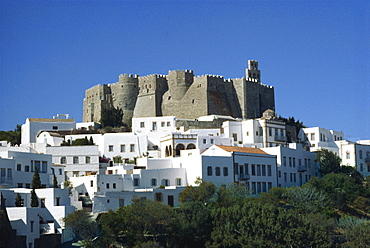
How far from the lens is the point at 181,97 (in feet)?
286

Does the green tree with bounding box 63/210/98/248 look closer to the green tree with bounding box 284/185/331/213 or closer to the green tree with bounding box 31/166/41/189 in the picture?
the green tree with bounding box 31/166/41/189

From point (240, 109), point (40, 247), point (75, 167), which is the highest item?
point (240, 109)

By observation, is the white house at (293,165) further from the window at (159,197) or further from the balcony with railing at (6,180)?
the balcony with railing at (6,180)

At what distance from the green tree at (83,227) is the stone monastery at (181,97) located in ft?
133

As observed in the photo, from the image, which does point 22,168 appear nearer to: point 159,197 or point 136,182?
point 136,182

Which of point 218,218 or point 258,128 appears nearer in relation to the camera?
point 218,218

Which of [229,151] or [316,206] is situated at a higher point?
[229,151]

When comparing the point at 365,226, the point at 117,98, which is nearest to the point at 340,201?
the point at 365,226

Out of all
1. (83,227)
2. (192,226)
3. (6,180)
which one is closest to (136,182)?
(192,226)

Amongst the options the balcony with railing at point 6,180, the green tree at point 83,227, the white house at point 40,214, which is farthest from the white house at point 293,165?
the balcony with railing at point 6,180

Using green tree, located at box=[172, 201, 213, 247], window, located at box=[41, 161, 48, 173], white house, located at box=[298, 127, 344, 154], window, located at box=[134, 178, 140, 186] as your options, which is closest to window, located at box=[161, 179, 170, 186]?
window, located at box=[134, 178, 140, 186]

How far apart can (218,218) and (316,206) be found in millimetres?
12016

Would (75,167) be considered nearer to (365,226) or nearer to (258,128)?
(258,128)

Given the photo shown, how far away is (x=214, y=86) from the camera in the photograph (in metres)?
86.7
